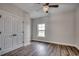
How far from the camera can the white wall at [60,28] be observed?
4968 mm

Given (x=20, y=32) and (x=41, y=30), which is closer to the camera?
(x=20, y=32)

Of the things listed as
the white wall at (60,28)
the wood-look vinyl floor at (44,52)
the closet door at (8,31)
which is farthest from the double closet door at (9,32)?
the white wall at (60,28)

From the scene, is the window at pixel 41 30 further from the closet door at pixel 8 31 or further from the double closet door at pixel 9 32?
the closet door at pixel 8 31

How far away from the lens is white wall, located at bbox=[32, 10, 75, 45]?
497 cm

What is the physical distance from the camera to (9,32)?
3.70m

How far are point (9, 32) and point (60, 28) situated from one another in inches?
146

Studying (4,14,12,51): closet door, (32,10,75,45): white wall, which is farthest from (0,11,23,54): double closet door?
(32,10,75,45): white wall

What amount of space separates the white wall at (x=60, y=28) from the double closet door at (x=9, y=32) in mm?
2885

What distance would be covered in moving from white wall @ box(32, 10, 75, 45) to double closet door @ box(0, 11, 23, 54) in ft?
9.46

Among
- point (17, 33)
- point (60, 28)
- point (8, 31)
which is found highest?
point (60, 28)

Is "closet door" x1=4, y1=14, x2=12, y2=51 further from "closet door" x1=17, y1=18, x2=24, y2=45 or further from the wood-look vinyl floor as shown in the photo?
"closet door" x1=17, y1=18, x2=24, y2=45

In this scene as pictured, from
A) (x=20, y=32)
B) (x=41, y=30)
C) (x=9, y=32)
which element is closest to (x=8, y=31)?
(x=9, y=32)

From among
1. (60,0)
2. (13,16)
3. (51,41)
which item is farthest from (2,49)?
(51,41)

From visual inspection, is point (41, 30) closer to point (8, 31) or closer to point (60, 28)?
point (60, 28)
